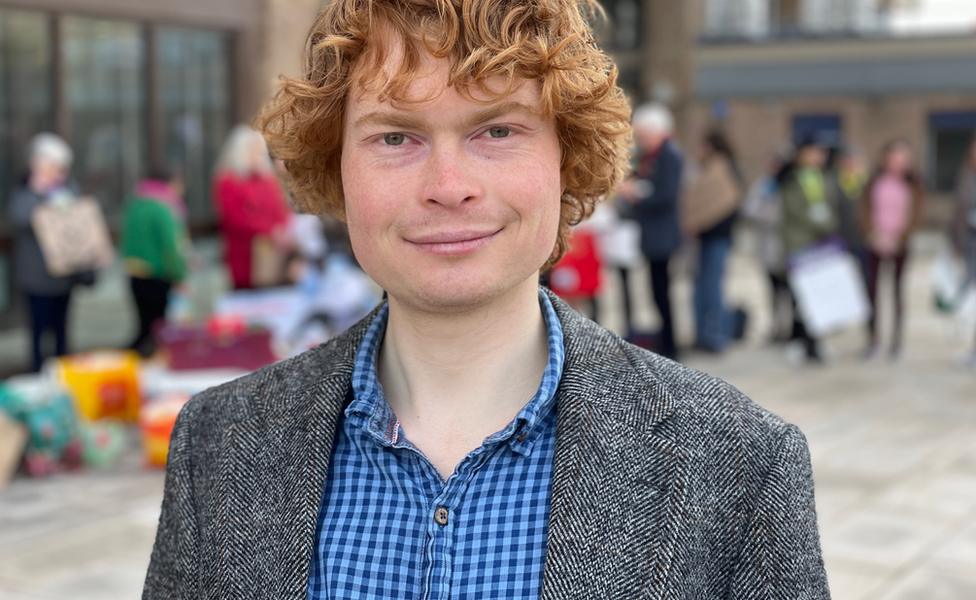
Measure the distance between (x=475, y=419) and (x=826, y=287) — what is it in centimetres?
846

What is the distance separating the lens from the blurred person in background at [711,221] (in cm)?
1009

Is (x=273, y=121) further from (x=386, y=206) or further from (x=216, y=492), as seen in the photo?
(x=216, y=492)

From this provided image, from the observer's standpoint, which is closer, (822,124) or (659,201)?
(659,201)

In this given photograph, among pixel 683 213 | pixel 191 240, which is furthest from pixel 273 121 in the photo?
pixel 191 240

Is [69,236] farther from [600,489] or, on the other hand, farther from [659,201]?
[600,489]

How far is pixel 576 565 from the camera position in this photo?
1450 mm

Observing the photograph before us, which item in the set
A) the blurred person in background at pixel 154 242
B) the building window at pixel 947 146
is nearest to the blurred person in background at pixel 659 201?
the blurred person in background at pixel 154 242

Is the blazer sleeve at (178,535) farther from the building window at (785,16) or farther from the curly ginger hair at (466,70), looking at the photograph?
the building window at (785,16)

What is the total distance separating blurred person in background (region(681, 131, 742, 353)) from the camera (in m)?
10.1

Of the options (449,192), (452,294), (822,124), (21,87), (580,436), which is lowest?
(580,436)

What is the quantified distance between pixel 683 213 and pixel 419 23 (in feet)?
29.4

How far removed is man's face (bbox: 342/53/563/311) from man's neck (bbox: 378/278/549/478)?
7cm

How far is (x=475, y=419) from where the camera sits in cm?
163

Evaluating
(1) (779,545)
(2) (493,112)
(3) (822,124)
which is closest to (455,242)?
(2) (493,112)
